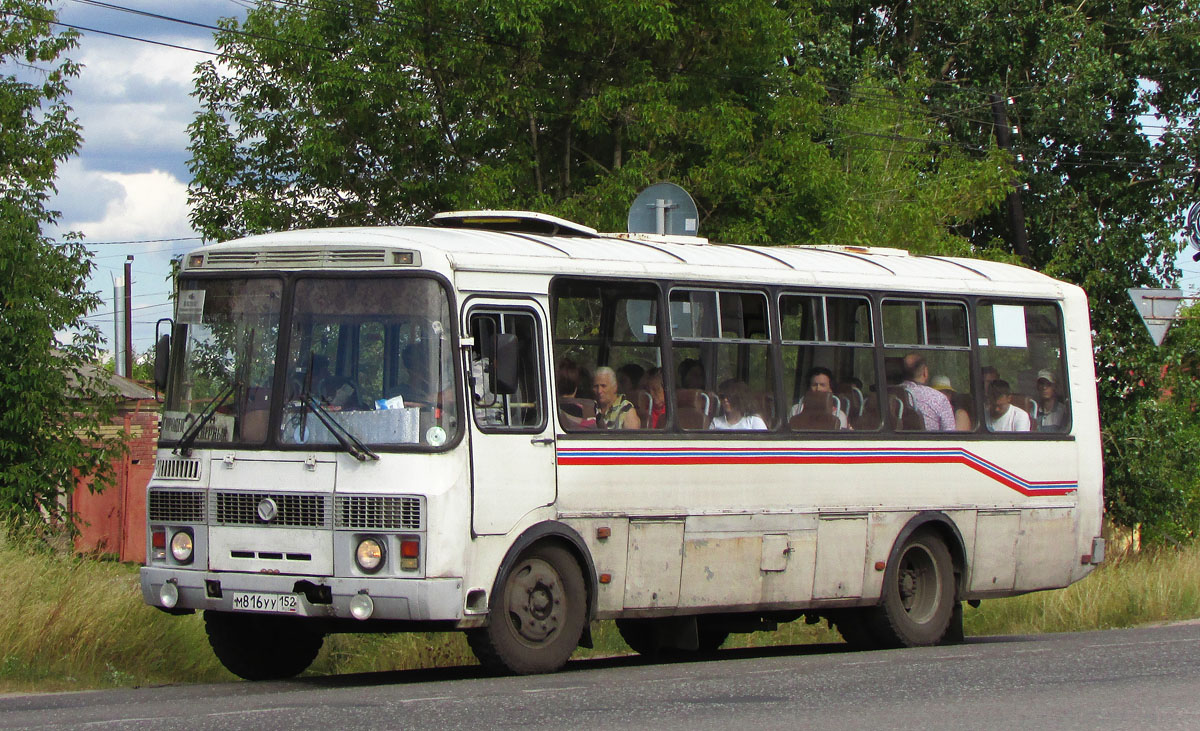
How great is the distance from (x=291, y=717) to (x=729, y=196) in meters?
15.5

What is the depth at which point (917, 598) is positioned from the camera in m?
13.4

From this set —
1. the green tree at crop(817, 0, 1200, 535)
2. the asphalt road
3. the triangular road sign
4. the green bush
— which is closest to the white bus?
the asphalt road

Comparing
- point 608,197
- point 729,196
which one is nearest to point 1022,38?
point 729,196

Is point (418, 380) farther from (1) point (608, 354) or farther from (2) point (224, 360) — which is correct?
(1) point (608, 354)

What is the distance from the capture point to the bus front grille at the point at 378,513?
31.3 feet

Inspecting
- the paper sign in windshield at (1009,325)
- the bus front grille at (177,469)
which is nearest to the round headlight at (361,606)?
the bus front grille at (177,469)

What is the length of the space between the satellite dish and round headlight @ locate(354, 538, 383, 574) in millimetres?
6915

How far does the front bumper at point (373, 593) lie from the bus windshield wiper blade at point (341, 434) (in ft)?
2.33

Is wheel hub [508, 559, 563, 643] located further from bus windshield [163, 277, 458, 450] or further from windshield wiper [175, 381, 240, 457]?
windshield wiper [175, 381, 240, 457]

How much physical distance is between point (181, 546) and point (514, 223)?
3577mm

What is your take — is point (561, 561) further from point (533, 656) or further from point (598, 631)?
point (598, 631)

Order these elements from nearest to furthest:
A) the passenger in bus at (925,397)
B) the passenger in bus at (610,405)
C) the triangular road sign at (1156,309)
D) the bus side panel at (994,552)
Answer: the passenger in bus at (610,405) → the passenger in bus at (925,397) → the bus side panel at (994,552) → the triangular road sign at (1156,309)

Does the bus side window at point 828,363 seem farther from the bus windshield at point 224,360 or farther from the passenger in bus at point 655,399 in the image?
the bus windshield at point 224,360

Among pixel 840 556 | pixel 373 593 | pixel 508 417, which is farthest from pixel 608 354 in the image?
pixel 840 556
